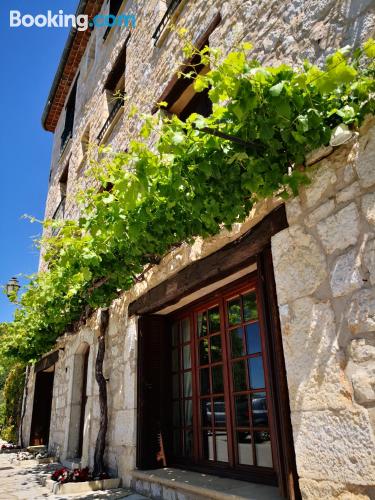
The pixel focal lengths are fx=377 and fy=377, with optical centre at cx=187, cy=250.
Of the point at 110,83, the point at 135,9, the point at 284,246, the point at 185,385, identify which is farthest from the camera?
the point at 110,83

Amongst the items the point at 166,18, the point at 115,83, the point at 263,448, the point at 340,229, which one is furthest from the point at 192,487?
the point at 115,83

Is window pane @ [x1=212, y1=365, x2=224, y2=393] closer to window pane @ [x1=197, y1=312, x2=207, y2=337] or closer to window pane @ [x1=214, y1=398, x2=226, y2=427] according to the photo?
window pane @ [x1=214, y1=398, x2=226, y2=427]

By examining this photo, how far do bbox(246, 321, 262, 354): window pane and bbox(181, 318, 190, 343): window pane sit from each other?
0.94 meters

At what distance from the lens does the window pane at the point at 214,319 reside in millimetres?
3471

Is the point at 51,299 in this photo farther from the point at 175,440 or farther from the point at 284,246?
the point at 284,246

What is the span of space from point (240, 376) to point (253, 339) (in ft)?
1.10

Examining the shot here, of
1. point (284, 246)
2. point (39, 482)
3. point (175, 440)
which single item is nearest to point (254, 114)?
point (284, 246)

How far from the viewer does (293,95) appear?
1649mm

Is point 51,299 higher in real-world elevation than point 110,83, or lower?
lower

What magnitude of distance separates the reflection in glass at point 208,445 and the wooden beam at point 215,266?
1.21 meters

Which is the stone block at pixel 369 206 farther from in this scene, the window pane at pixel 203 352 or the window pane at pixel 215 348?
the window pane at pixel 203 352

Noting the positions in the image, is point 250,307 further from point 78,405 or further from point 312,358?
point 78,405

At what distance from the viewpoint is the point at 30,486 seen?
4512 mm

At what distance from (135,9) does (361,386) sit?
6558 millimetres
